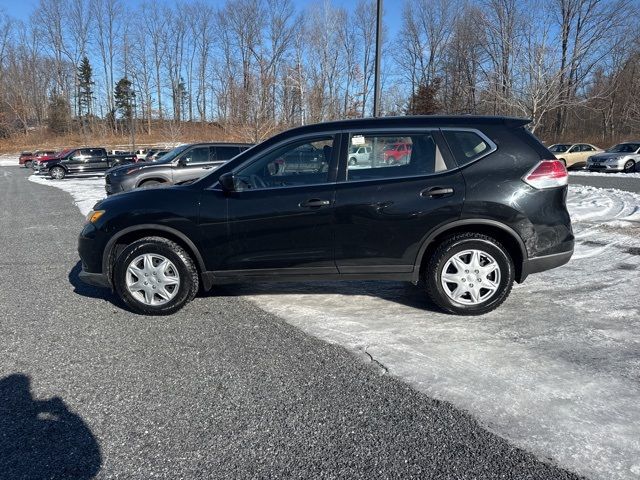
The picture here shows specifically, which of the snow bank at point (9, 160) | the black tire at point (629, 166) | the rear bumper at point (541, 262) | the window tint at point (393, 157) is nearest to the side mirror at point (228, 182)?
the window tint at point (393, 157)

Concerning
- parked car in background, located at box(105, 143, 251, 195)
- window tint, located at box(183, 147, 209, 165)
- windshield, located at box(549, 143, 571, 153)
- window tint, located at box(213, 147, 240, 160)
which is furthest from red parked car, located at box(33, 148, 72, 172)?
windshield, located at box(549, 143, 571, 153)

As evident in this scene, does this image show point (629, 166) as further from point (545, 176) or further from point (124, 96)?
point (124, 96)

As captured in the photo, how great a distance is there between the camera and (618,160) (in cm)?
2380

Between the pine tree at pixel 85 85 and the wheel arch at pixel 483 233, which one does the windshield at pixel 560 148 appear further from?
the pine tree at pixel 85 85

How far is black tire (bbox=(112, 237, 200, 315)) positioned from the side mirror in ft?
2.36

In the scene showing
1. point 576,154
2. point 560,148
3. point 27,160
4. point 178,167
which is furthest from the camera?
point 27,160

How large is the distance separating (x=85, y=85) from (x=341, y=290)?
8137cm

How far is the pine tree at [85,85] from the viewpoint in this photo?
71.4 m

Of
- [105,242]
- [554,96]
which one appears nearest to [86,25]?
[554,96]

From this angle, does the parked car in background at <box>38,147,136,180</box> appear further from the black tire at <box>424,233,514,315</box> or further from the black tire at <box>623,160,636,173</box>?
the black tire at <box>623,160,636,173</box>

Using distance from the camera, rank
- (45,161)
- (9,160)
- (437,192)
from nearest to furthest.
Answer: (437,192) → (45,161) → (9,160)

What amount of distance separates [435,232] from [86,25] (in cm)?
8028

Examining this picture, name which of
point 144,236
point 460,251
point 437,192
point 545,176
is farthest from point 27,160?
point 545,176

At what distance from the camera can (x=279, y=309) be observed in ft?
Result: 14.3
